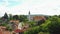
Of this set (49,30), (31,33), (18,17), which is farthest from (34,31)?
(18,17)

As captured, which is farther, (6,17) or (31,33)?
(6,17)

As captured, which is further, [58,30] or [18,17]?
[18,17]

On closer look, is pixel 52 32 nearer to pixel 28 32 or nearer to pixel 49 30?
pixel 49 30

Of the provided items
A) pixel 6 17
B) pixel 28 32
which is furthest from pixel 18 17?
pixel 28 32

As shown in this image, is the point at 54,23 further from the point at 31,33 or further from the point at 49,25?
the point at 31,33

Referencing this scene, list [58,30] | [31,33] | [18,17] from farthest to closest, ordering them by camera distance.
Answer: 1. [18,17]
2. [31,33]
3. [58,30]

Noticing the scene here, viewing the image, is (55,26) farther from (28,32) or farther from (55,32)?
(28,32)

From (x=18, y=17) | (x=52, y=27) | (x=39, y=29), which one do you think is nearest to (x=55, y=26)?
(x=52, y=27)

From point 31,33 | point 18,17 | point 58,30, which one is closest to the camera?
point 58,30
